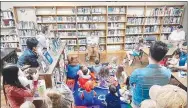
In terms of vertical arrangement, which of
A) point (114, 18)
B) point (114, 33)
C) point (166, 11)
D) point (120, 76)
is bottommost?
point (120, 76)

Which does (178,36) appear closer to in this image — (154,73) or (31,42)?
(154,73)

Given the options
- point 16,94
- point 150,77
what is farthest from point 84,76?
point 150,77

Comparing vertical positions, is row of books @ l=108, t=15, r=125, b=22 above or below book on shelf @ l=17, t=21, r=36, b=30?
above

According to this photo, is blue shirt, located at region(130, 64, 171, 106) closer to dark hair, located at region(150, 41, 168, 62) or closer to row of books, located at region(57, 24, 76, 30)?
dark hair, located at region(150, 41, 168, 62)

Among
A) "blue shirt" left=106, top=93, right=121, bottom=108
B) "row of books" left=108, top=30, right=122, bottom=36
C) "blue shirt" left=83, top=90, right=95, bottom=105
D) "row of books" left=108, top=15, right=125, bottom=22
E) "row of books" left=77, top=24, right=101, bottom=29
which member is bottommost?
"blue shirt" left=83, top=90, right=95, bottom=105

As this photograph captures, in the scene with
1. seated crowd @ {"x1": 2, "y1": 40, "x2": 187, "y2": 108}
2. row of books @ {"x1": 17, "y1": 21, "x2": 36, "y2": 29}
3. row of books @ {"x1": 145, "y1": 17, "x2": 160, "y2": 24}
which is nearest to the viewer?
seated crowd @ {"x1": 2, "y1": 40, "x2": 187, "y2": 108}

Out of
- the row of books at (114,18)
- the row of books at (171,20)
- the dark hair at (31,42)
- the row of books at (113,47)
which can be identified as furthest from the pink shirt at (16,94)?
the row of books at (171,20)

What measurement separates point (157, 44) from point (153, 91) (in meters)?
0.66

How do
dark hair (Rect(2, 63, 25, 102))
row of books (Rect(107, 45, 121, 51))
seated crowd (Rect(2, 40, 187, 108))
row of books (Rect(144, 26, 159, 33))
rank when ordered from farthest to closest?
row of books (Rect(107, 45, 121, 51)), row of books (Rect(144, 26, 159, 33)), dark hair (Rect(2, 63, 25, 102)), seated crowd (Rect(2, 40, 187, 108))

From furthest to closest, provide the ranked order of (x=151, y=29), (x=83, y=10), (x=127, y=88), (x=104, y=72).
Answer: (x=151, y=29), (x=83, y=10), (x=104, y=72), (x=127, y=88)

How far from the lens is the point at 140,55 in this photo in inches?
215

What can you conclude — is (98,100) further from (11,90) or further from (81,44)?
(81,44)

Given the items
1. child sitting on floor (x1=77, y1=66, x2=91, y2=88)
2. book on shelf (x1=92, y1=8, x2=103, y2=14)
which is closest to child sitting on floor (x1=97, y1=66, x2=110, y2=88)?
child sitting on floor (x1=77, y1=66, x2=91, y2=88)

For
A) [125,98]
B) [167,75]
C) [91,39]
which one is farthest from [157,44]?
[91,39]
